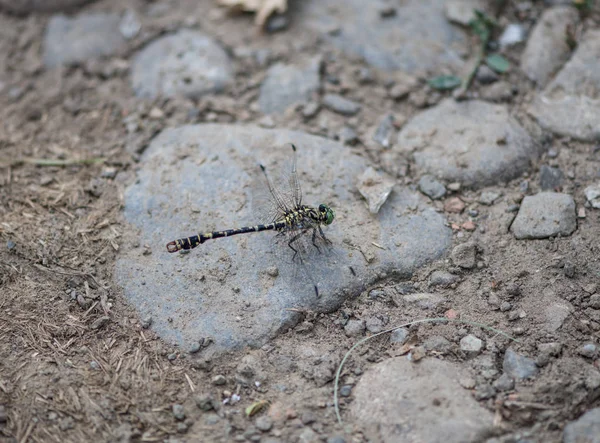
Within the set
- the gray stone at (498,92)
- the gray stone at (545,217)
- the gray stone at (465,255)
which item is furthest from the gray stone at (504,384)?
the gray stone at (498,92)

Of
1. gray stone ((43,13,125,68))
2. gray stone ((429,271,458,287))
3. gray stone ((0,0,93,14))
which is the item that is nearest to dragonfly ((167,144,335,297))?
gray stone ((429,271,458,287))

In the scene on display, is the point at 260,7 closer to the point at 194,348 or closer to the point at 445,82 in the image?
the point at 445,82

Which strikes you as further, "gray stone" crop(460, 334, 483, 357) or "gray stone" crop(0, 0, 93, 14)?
"gray stone" crop(0, 0, 93, 14)

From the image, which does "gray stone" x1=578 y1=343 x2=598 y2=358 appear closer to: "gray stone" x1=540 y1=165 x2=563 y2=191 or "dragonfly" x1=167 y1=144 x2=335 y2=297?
"gray stone" x1=540 y1=165 x2=563 y2=191

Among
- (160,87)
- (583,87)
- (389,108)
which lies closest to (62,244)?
(160,87)

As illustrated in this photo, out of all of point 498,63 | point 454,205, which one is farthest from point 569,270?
point 498,63

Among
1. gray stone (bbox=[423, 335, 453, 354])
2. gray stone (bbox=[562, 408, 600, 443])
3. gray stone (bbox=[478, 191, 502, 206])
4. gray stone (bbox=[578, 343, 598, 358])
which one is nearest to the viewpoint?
gray stone (bbox=[562, 408, 600, 443])
